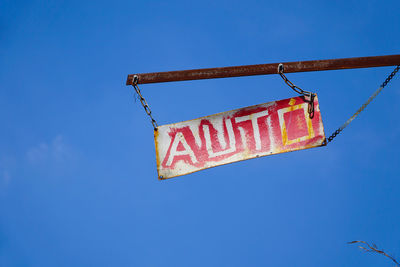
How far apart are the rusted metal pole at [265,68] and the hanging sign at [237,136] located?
1.91 ft

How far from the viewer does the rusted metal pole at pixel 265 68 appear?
4.68 m

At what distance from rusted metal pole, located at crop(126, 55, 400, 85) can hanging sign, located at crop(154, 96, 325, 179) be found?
0.58 metres

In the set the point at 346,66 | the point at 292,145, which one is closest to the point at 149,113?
the point at 292,145

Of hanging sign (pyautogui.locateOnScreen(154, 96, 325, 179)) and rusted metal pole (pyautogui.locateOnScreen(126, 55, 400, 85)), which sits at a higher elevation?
rusted metal pole (pyautogui.locateOnScreen(126, 55, 400, 85))

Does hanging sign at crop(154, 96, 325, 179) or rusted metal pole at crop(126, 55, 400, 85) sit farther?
rusted metal pole at crop(126, 55, 400, 85)

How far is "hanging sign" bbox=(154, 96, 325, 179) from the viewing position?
426 centimetres

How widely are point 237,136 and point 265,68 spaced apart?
3.54 feet

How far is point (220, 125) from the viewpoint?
4.39m

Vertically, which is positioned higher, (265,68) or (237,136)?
(265,68)

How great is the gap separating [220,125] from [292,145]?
0.94m

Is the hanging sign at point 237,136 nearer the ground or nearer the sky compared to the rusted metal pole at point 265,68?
nearer the ground

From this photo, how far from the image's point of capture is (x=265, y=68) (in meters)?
4.67

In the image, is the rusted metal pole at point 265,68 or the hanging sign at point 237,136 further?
the rusted metal pole at point 265,68

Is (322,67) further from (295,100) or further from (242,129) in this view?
(242,129)
